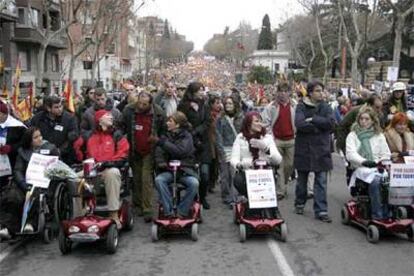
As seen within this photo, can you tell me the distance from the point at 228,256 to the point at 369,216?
7.02ft

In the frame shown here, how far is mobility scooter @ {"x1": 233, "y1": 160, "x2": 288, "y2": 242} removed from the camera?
Result: 802 cm

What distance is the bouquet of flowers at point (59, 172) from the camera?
8.04 meters

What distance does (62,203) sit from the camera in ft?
27.9

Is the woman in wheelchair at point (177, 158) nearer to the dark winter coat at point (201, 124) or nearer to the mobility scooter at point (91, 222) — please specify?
the mobility scooter at point (91, 222)

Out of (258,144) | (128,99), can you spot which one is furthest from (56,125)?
(258,144)

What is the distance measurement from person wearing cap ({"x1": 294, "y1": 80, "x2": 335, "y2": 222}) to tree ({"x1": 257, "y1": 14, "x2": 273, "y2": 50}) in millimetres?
115387

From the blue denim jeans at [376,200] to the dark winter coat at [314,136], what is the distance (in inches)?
42.7

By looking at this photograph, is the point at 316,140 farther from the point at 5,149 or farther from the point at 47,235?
the point at 5,149

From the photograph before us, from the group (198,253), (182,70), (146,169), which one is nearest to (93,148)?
(146,169)

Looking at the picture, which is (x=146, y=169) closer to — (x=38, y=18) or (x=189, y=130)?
(x=189, y=130)

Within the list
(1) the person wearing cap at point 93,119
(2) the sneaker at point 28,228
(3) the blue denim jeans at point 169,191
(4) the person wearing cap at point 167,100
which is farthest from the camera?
(4) the person wearing cap at point 167,100

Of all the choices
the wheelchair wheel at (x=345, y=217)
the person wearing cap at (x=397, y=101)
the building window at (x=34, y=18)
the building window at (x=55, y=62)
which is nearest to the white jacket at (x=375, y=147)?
the wheelchair wheel at (x=345, y=217)

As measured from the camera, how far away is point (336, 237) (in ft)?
27.2

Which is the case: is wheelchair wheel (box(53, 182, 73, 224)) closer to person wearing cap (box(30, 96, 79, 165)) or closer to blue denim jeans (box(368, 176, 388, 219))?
person wearing cap (box(30, 96, 79, 165))
